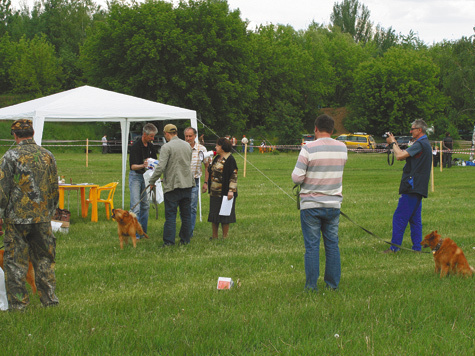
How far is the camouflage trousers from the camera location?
183 inches

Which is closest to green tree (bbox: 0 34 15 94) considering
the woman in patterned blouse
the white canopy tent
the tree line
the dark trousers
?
the tree line

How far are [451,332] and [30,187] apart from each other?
3.84 metres

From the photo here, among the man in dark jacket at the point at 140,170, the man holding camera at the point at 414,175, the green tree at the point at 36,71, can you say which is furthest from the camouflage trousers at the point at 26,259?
the green tree at the point at 36,71

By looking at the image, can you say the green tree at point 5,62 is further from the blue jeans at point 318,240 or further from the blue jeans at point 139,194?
the blue jeans at point 318,240

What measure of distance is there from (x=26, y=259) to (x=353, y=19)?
8797cm

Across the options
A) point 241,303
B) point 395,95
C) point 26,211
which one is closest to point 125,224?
point 26,211

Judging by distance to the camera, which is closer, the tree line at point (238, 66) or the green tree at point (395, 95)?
the tree line at point (238, 66)

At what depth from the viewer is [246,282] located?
234 inches

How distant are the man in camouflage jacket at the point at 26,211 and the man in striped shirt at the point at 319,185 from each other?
7.81ft

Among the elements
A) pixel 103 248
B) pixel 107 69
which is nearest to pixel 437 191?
pixel 103 248

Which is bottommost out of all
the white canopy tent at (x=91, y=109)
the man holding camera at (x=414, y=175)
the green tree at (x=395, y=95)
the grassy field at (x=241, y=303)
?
the grassy field at (x=241, y=303)

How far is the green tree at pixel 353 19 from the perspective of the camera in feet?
280

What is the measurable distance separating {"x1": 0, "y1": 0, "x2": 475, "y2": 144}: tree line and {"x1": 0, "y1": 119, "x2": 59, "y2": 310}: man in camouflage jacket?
121 feet

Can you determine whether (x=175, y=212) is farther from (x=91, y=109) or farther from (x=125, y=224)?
(x=91, y=109)
